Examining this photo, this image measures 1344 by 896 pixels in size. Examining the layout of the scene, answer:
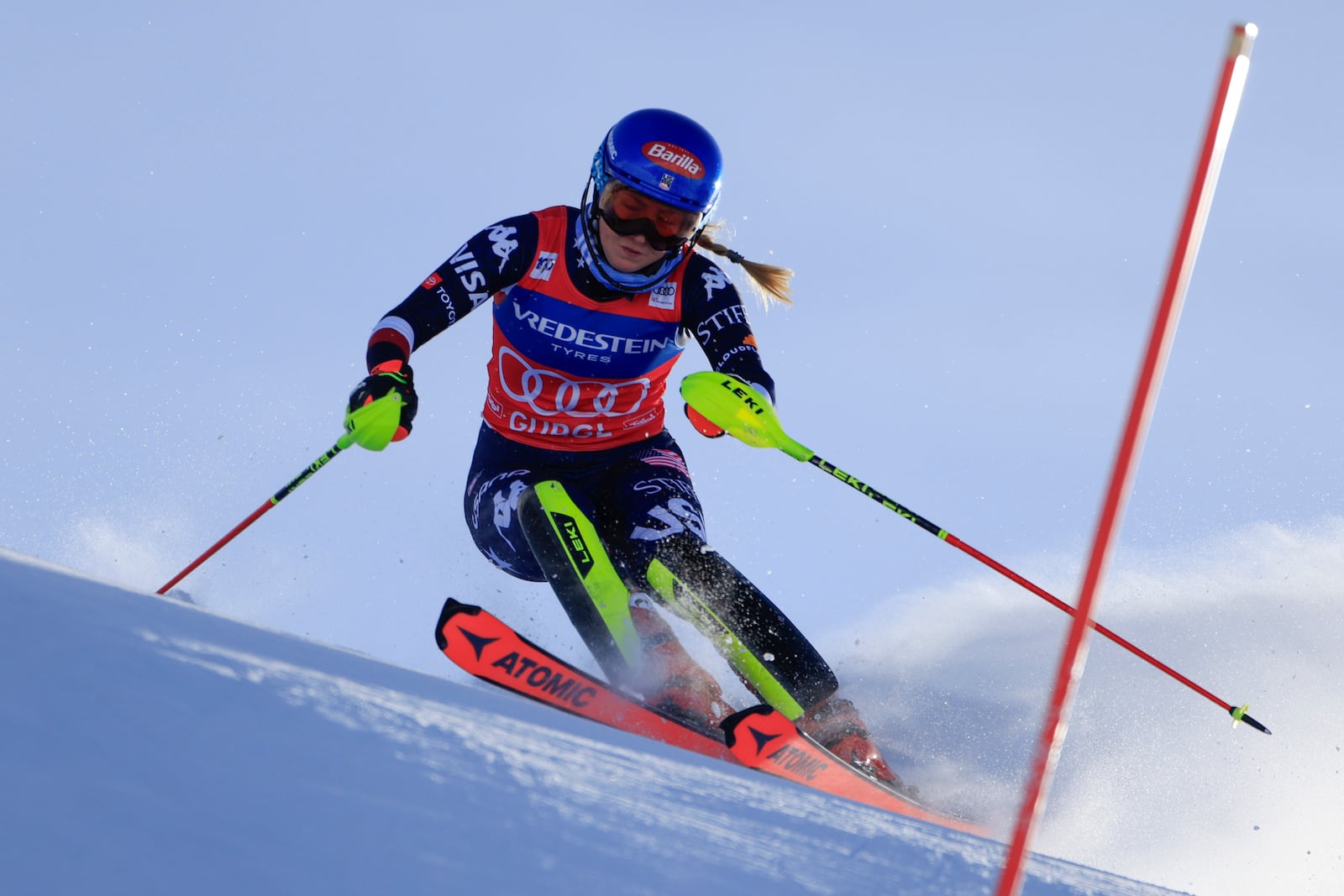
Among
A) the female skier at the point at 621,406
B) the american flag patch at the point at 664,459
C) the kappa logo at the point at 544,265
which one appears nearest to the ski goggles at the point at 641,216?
the female skier at the point at 621,406

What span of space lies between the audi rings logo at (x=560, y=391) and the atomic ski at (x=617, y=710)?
0.95 m

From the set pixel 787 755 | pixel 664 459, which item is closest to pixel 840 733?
pixel 787 755

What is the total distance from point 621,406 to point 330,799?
9.86 ft

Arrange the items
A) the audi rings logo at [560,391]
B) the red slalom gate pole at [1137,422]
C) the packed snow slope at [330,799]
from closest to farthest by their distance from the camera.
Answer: the packed snow slope at [330,799] → the red slalom gate pole at [1137,422] → the audi rings logo at [560,391]

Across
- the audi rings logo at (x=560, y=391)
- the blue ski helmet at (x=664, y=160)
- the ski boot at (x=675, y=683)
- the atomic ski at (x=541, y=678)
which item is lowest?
the atomic ski at (x=541, y=678)

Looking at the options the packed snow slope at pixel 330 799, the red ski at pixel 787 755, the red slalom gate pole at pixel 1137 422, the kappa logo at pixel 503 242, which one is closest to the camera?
the packed snow slope at pixel 330 799

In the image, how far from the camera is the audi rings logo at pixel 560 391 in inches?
155

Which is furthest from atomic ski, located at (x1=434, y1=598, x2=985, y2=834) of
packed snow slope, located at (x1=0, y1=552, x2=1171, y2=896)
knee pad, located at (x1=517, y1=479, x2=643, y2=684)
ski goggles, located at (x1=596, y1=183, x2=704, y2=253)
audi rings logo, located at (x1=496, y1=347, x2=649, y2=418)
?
ski goggles, located at (x1=596, y1=183, x2=704, y2=253)

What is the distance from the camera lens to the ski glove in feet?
11.5

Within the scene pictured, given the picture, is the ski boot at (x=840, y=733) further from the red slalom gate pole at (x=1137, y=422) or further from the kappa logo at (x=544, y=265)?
the red slalom gate pole at (x=1137, y=422)

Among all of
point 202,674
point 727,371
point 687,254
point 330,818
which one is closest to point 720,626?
point 727,371

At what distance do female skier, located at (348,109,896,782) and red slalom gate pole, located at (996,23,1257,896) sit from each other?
2.05 metres

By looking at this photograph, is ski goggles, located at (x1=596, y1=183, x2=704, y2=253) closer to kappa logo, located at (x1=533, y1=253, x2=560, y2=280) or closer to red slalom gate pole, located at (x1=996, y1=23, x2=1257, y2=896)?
kappa logo, located at (x1=533, y1=253, x2=560, y2=280)

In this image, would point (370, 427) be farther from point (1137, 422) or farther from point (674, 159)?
point (1137, 422)
